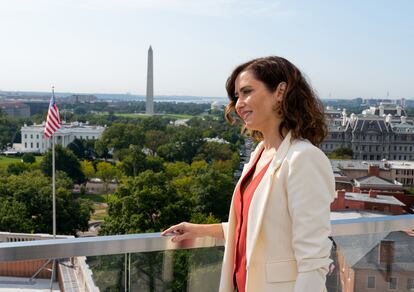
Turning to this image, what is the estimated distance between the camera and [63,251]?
2.45m

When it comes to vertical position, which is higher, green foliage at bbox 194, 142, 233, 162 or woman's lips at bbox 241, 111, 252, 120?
woman's lips at bbox 241, 111, 252, 120

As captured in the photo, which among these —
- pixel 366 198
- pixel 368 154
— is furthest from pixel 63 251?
pixel 368 154

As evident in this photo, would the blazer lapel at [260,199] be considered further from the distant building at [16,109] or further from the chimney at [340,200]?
the distant building at [16,109]

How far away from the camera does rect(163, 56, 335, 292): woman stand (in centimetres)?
180

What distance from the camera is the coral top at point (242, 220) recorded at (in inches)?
79.1

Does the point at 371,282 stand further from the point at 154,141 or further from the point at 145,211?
the point at 154,141

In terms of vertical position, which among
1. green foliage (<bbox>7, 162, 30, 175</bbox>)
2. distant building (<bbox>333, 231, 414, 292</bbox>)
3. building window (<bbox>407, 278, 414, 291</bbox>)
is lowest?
green foliage (<bbox>7, 162, 30, 175</bbox>)

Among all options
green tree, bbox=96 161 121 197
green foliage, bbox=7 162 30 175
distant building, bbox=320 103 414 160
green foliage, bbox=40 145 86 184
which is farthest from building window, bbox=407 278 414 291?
distant building, bbox=320 103 414 160

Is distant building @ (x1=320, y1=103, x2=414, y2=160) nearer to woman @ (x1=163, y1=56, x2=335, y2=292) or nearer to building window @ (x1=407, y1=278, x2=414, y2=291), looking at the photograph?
building window @ (x1=407, y1=278, x2=414, y2=291)

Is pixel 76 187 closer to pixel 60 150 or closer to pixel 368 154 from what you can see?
pixel 60 150

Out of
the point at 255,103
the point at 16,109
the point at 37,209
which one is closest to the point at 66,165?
the point at 37,209

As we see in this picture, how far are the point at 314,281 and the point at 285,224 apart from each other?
21 cm

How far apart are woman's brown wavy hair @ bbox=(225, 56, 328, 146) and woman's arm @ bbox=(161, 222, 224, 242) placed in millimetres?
752

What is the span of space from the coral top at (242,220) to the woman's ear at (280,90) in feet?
0.80
